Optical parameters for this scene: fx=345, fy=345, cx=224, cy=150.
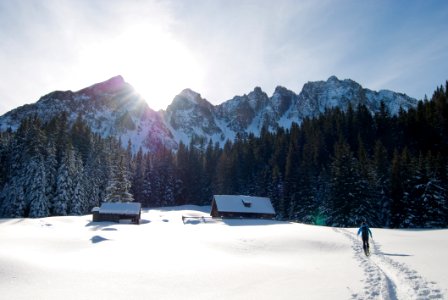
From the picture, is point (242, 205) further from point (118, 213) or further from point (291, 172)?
point (118, 213)

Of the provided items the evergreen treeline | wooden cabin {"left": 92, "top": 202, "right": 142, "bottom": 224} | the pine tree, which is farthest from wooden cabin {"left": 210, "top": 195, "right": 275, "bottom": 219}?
the pine tree

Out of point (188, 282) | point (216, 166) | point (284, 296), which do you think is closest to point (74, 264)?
point (188, 282)

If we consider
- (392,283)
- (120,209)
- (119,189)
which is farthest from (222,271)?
(119,189)

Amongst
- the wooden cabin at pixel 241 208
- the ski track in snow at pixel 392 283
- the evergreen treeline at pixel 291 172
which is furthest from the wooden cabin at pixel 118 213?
the ski track in snow at pixel 392 283

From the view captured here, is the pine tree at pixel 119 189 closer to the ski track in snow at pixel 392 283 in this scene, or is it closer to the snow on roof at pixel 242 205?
the snow on roof at pixel 242 205

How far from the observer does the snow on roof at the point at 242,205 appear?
58844 mm

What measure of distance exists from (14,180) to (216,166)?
50802 millimetres

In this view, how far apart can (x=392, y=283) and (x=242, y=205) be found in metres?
47.0

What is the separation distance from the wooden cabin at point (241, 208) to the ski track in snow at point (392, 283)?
40.5 m

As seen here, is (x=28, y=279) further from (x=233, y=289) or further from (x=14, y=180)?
(x=14, y=180)

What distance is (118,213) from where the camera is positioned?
5372 centimetres

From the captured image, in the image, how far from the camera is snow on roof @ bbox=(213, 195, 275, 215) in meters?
58.8

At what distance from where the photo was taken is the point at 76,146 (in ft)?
239

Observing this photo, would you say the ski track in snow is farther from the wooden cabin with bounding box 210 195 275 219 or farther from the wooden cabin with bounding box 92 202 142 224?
the wooden cabin with bounding box 92 202 142 224
